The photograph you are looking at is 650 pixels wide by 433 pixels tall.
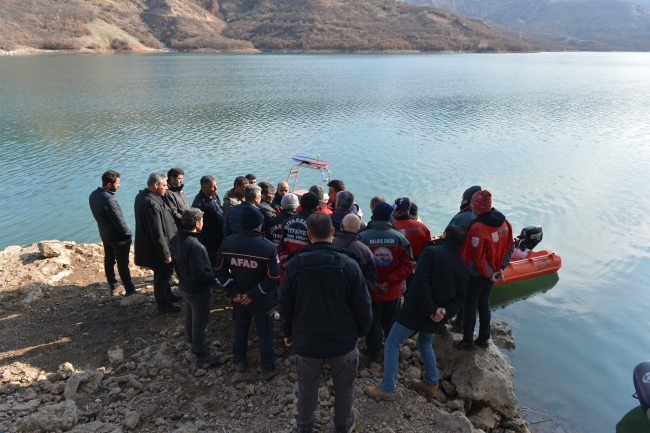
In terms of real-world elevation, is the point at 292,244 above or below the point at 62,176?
above

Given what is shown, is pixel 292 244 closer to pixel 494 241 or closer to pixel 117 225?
pixel 494 241

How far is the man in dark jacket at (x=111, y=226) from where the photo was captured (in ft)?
17.6

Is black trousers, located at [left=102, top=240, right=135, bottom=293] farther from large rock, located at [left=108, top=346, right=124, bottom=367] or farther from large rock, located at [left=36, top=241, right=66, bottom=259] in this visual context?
large rock, located at [left=36, top=241, right=66, bottom=259]

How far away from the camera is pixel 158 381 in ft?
13.3

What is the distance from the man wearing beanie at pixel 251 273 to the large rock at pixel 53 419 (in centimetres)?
146

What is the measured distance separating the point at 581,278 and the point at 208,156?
13085mm

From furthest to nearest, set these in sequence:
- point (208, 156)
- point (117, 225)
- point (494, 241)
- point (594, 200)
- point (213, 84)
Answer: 1. point (213, 84)
2. point (208, 156)
3. point (594, 200)
4. point (117, 225)
5. point (494, 241)

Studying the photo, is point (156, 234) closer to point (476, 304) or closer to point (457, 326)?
point (476, 304)

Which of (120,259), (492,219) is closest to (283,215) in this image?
(492,219)

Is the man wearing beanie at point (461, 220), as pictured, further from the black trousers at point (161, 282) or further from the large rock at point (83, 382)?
the large rock at point (83, 382)

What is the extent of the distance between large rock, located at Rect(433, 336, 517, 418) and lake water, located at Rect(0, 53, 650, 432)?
0.93m

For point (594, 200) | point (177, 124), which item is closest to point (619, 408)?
point (594, 200)

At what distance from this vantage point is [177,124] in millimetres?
21672

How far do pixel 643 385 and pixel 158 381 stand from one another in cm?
528
